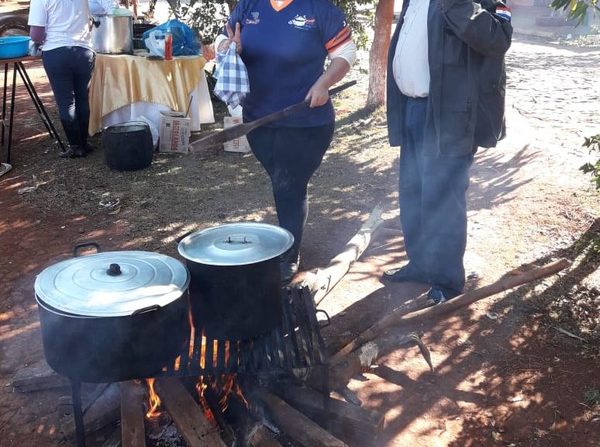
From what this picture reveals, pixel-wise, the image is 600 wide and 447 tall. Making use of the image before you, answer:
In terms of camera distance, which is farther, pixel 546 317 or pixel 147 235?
pixel 147 235

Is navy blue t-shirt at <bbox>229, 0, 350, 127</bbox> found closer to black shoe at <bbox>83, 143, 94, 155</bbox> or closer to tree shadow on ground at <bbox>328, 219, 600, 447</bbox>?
tree shadow on ground at <bbox>328, 219, 600, 447</bbox>

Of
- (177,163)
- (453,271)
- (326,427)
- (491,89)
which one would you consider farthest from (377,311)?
(177,163)

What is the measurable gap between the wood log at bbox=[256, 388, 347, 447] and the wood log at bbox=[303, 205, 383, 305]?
2.98 feet

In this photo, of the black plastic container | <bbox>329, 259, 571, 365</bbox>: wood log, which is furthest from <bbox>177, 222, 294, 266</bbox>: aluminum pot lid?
the black plastic container

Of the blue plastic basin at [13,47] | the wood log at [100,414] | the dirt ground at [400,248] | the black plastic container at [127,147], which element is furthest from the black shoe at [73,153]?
the wood log at [100,414]

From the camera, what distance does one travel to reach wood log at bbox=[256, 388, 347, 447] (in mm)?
2479

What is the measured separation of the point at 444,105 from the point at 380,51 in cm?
549

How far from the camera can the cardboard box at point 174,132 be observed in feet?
23.6

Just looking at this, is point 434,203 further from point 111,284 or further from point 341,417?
point 111,284

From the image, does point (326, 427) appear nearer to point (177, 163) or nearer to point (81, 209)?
point (81, 209)

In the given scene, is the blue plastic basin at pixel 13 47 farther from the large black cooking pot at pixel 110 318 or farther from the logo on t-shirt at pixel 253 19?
the large black cooking pot at pixel 110 318

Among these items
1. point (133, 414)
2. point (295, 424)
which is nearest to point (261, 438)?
point (295, 424)

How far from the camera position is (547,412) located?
9.95 ft

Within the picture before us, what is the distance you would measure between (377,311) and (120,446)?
1.93 m
